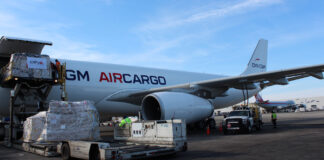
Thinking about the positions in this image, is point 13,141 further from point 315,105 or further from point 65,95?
point 315,105

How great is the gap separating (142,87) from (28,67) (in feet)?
21.2

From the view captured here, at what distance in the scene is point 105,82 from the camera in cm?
1425

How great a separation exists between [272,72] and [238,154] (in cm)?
669

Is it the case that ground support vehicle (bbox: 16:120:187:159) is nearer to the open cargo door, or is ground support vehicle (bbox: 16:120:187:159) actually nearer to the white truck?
the white truck

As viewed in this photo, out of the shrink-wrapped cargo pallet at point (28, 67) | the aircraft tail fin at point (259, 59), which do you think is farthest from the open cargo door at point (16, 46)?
the aircraft tail fin at point (259, 59)

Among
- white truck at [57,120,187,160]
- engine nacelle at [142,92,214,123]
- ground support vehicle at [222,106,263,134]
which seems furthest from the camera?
ground support vehicle at [222,106,263,134]

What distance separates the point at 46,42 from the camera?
1159 cm

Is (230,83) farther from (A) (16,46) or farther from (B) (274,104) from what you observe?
(B) (274,104)

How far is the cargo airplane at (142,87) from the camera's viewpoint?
38.8ft

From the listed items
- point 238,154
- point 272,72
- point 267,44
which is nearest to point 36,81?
point 238,154

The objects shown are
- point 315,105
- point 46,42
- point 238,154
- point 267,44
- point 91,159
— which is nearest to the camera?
point 91,159

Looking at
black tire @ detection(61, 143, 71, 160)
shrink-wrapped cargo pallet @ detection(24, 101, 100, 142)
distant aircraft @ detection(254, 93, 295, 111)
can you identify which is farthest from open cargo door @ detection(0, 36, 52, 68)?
distant aircraft @ detection(254, 93, 295, 111)

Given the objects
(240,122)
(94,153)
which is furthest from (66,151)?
(240,122)

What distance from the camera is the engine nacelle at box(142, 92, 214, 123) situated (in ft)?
38.2
